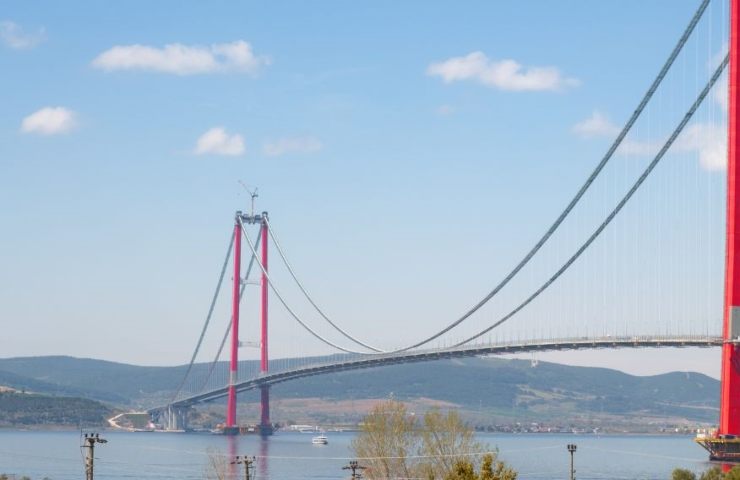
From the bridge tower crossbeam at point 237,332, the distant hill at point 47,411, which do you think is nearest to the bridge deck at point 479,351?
the bridge tower crossbeam at point 237,332

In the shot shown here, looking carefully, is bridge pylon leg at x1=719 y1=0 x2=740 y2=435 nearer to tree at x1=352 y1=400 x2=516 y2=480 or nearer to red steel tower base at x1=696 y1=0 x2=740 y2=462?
red steel tower base at x1=696 y1=0 x2=740 y2=462

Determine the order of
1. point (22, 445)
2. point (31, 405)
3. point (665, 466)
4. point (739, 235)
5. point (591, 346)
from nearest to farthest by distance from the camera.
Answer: point (739, 235)
point (591, 346)
point (665, 466)
point (22, 445)
point (31, 405)

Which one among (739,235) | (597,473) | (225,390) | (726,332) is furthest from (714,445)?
(225,390)

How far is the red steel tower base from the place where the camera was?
57.0 meters

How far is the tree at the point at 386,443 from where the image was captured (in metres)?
43.3

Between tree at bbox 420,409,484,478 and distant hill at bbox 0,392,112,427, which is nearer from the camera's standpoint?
tree at bbox 420,409,484,478

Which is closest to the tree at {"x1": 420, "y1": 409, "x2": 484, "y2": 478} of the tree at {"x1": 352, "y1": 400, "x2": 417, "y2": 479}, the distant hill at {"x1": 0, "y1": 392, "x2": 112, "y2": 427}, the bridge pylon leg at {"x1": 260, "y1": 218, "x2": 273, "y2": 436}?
the tree at {"x1": 352, "y1": 400, "x2": 417, "y2": 479}

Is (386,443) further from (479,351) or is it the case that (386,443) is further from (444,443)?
(479,351)

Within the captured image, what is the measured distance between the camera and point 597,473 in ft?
237

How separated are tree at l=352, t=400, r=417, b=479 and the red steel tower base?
15.8 metres

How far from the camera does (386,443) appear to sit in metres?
44.7

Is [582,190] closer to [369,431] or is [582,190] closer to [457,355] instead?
[457,355]

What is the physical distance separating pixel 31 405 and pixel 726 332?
5009 inches

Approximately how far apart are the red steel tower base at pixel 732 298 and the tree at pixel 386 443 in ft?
51.8
